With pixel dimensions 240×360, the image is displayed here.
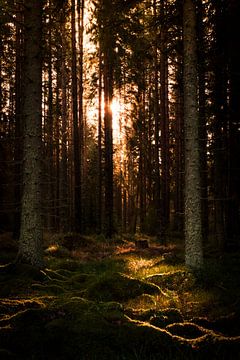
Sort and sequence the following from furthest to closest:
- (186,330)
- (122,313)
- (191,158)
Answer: (191,158) → (122,313) → (186,330)

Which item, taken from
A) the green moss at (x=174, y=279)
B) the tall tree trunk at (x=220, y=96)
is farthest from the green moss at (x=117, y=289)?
the tall tree trunk at (x=220, y=96)

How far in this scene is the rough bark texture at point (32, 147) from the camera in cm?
897

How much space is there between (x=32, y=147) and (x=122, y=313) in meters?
5.09

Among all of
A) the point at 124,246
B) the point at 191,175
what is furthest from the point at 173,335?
the point at 124,246

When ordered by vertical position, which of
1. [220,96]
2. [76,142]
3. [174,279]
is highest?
[220,96]

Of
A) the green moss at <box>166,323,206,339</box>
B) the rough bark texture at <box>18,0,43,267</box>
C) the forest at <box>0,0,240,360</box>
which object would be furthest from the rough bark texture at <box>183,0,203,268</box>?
the green moss at <box>166,323,206,339</box>

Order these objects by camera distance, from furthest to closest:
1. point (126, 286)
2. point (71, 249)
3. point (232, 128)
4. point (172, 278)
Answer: point (71, 249) → point (232, 128) → point (172, 278) → point (126, 286)

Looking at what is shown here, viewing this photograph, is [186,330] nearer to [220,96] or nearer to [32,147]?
[32,147]

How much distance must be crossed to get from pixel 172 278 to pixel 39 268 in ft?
10.9

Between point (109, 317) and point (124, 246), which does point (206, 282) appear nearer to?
point (109, 317)

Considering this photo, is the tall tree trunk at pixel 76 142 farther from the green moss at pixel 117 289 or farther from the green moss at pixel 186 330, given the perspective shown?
the green moss at pixel 186 330

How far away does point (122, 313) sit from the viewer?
5664 mm

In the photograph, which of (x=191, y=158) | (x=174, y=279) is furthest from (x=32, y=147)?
(x=174, y=279)

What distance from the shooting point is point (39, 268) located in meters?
8.95
